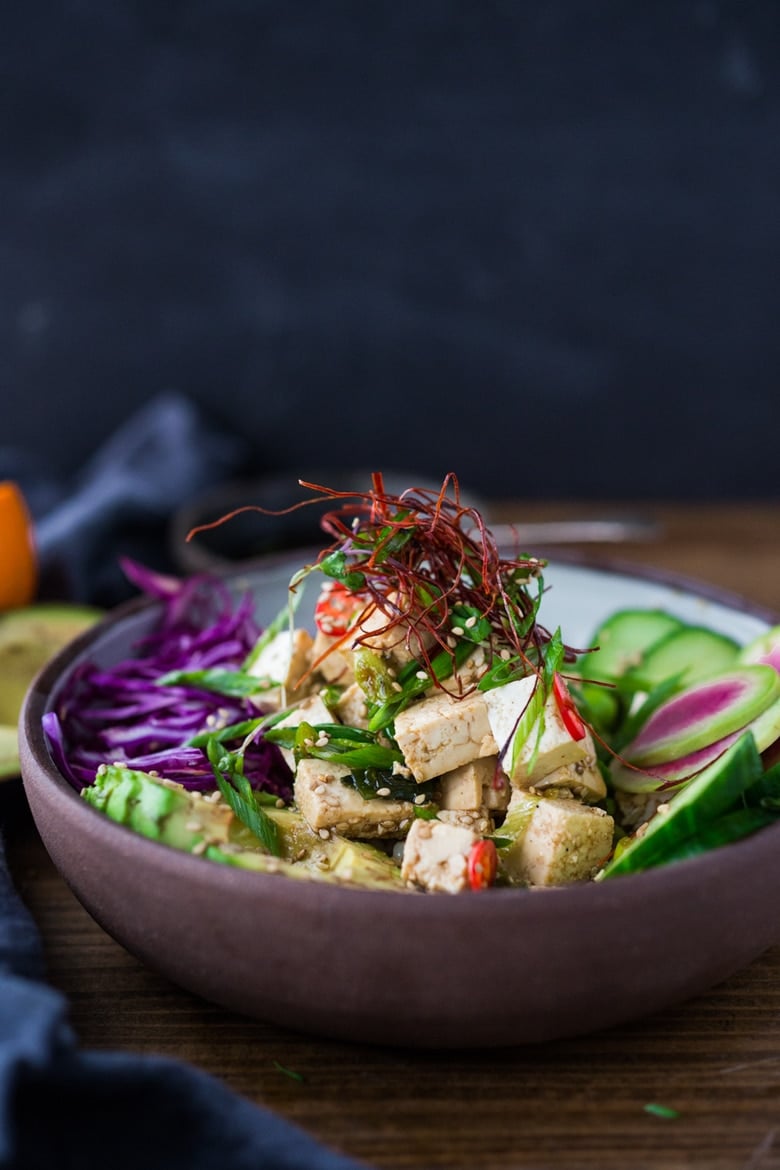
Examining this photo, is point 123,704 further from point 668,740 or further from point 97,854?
point 668,740

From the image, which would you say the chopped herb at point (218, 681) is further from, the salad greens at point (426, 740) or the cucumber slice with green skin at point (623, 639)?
the cucumber slice with green skin at point (623, 639)

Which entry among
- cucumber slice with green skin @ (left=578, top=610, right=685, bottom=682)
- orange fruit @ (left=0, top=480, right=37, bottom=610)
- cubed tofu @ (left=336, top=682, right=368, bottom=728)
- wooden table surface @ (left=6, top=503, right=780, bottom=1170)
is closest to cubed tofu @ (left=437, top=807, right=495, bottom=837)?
cubed tofu @ (left=336, top=682, right=368, bottom=728)

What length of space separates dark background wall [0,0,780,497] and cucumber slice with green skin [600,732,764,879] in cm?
313

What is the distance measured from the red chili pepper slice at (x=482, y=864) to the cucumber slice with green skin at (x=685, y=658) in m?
0.80

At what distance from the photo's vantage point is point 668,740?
2.14 m

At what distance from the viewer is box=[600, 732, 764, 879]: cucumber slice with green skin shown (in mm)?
1653

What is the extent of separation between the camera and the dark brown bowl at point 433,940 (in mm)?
1479

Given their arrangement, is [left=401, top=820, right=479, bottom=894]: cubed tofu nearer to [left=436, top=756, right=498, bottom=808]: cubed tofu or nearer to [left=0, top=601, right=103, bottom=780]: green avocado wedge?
[left=436, top=756, right=498, bottom=808]: cubed tofu

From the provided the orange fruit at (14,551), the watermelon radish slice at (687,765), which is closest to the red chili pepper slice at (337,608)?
the watermelon radish slice at (687,765)

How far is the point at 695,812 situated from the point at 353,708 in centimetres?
65

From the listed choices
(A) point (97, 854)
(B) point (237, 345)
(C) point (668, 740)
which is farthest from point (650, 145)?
(A) point (97, 854)

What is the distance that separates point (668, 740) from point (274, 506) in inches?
77.9

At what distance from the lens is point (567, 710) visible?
192 cm

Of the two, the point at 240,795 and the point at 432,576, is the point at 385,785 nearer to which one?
the point at 240,795
